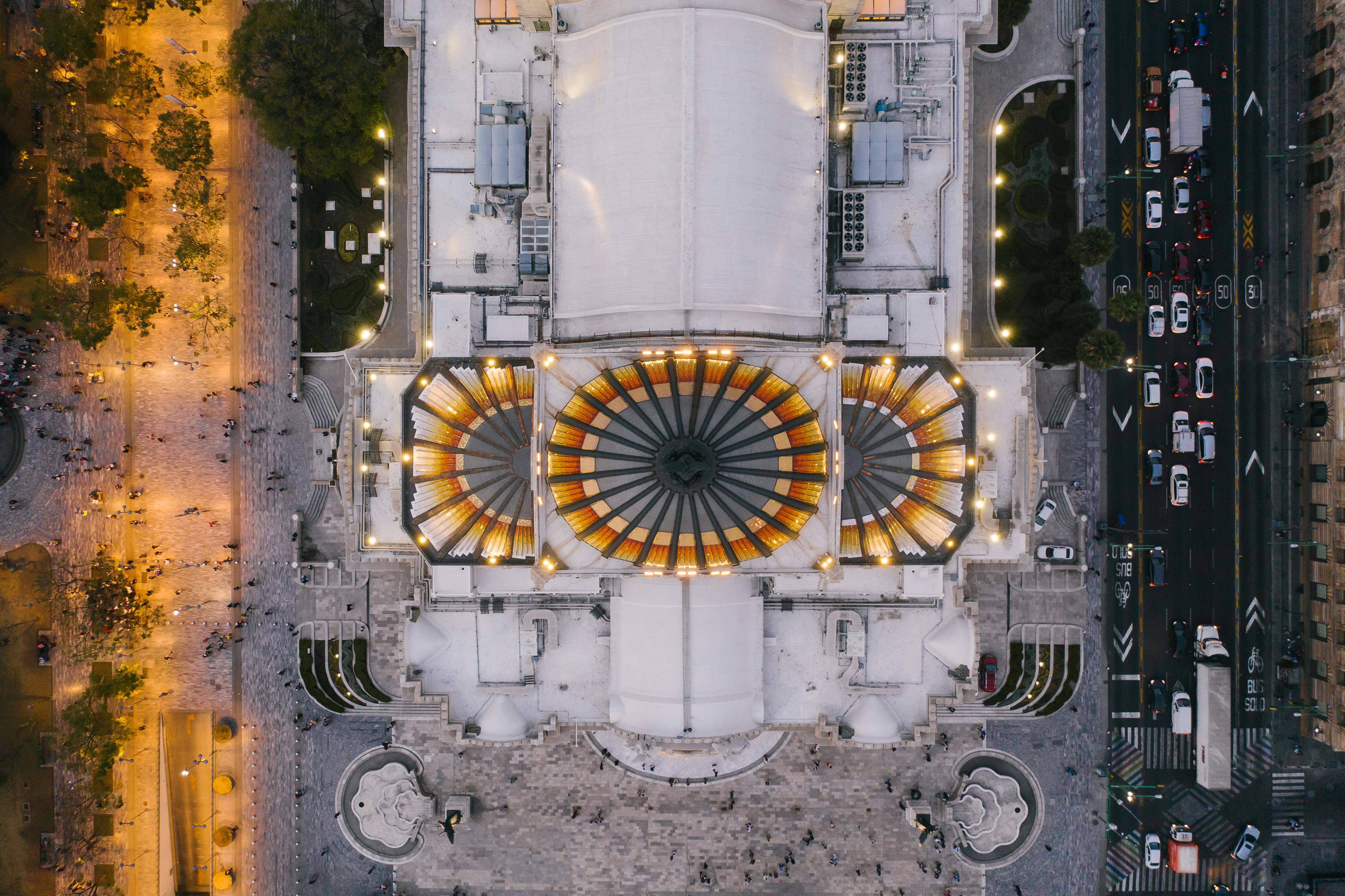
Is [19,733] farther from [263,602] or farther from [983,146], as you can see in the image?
[983,146]

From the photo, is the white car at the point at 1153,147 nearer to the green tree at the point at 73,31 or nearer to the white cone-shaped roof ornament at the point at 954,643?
the white cone-shaped roof ornament at the point at 954,643

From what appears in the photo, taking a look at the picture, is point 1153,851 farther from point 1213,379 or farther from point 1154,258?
point 1154,258

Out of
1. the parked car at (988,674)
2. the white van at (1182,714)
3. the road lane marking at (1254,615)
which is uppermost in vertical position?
the road lane marking at (1254,615)

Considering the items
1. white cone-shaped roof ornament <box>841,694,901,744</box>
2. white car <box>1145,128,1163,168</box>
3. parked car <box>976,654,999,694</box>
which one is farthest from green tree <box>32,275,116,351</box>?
white car <box>1145,128,1163,168</box>

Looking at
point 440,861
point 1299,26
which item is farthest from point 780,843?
point 1299,26

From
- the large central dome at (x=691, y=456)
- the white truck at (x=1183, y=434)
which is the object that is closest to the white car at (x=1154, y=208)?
the white truck at (x=1183, y=434)

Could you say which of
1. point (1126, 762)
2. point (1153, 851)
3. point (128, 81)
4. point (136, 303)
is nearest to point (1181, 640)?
point (1126, 762)
